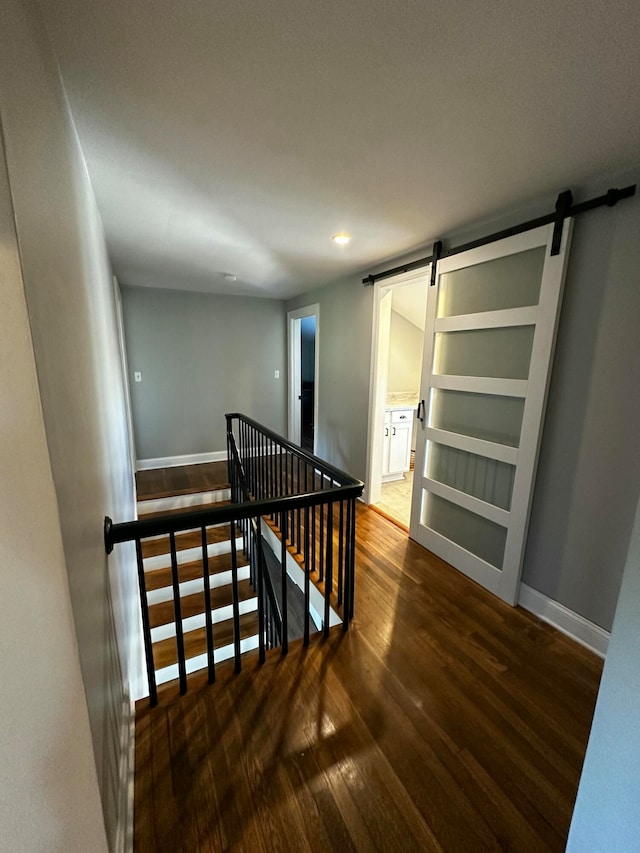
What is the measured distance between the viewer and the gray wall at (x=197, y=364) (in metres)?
4.16

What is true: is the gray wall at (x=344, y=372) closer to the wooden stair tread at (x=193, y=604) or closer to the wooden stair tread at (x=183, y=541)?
the wooden stair tread at (x=183, y=541)

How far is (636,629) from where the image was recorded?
2.18 ft

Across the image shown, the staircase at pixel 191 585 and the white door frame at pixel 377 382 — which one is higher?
the white door frame at pixel 377 382

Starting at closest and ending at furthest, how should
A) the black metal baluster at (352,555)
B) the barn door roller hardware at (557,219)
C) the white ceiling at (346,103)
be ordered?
the white ceiling at (346,103)
the barn door roller hardware at (557,219)
the black metal baluster at (352,555)

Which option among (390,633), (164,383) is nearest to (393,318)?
(164,383)

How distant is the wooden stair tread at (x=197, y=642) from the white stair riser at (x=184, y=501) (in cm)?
127

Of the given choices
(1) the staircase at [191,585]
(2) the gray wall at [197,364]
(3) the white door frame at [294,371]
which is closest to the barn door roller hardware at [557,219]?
(3) the white door frame at [294,371]

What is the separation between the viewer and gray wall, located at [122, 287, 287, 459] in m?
4.16

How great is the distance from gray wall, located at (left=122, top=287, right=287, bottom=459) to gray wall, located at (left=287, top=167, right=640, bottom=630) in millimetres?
3257

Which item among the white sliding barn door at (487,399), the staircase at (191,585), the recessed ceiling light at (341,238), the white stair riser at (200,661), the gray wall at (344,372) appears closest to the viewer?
the white sliding barn door at (487,399)

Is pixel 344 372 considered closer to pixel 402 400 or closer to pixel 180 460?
pixel 402 400

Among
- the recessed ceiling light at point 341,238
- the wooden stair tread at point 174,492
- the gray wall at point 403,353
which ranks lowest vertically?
the wooden stair tread at point 174,492

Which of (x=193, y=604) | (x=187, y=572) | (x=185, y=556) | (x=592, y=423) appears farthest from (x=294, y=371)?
(x=592, y=423)

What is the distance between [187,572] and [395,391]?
3479 mm
